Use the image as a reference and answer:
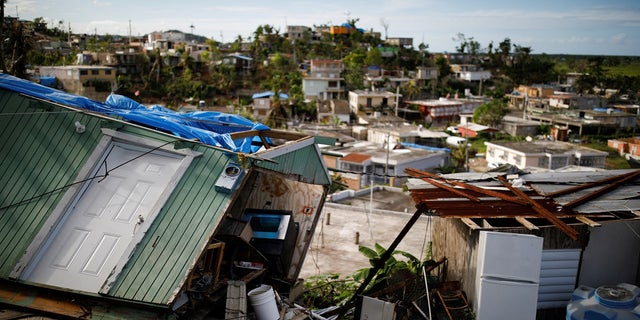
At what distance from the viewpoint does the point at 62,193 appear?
6367 mm

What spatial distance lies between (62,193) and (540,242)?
6015mm

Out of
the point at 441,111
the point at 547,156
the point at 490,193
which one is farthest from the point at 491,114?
the point at 490,193

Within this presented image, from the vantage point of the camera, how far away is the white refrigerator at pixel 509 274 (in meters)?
6.07

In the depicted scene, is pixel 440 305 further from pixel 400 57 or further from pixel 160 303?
pixel 400 57

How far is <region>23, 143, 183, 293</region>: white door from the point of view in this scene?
5.75m

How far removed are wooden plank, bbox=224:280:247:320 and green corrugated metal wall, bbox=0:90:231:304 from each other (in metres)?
0.78

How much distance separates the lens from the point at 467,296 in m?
6.85

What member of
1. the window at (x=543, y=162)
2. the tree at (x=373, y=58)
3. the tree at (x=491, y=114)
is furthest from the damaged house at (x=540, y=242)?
the tree at (x=373, y=58)

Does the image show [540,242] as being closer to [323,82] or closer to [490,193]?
[490,193]

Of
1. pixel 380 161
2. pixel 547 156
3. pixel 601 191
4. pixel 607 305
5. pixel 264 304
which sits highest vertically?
pixel 601 191

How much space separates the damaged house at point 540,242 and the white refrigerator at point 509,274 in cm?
1

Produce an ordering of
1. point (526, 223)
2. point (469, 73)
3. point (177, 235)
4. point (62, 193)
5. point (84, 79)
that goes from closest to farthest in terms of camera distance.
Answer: point (177, 235), point (62, 193), point (526, 223), point (84, 79), point (469, 73)

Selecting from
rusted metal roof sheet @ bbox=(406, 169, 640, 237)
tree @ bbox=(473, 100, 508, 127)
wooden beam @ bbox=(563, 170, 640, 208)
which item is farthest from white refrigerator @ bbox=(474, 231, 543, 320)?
tree @ bbox=(473, 100, 508, 127)

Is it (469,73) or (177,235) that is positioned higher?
(469,73)
